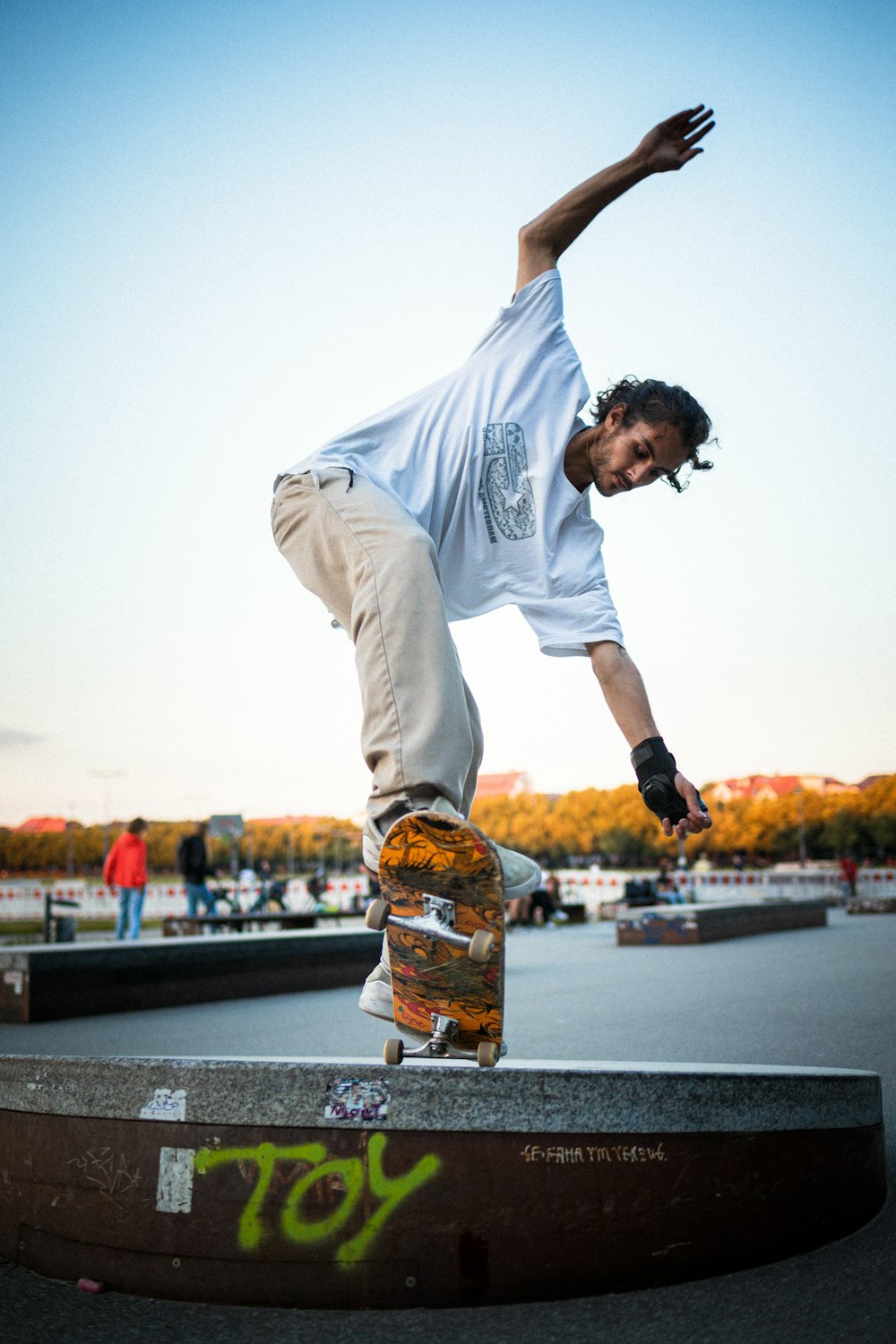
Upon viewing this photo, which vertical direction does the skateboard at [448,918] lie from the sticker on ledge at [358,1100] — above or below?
above

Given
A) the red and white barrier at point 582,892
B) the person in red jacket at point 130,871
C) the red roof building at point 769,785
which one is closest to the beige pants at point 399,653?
the person in red jacket at point 130,871

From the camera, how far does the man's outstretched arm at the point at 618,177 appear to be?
111 inches

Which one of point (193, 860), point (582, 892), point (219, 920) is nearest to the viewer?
point (219, 920)

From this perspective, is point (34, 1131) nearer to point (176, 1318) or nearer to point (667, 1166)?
point (176, 1318)

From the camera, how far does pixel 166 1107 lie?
184 centimetres

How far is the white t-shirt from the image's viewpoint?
290cm

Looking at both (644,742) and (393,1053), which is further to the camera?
(644,742)

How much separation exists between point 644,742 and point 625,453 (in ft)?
2.65

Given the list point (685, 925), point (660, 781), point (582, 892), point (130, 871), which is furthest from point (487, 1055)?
point (582, 892)

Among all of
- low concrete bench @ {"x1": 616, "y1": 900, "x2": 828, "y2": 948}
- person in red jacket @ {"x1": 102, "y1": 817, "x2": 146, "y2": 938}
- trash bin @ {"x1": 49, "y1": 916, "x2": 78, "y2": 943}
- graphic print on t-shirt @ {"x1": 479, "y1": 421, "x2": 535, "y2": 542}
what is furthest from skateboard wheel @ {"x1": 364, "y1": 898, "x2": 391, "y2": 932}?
low concrete bench @ {"x1": 616, "y1": 900, "x2": 828, "y2": 948}

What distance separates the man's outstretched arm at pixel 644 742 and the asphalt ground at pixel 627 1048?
0.90 m

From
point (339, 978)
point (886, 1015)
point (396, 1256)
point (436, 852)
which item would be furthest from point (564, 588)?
point (339, 978)

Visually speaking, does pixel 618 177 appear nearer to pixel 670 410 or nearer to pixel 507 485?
pixel 670 410

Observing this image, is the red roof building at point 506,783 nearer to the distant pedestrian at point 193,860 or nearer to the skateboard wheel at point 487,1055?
the distant pedestrian at point 193,860
